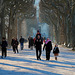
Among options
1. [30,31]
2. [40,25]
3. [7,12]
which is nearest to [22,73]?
[7,12]

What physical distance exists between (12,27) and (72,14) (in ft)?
40.3

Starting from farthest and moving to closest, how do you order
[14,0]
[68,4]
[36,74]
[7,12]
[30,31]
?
[30,31] < [7,12] < [14,0] < [68,4] < [36,74]

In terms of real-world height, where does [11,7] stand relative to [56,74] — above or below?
above

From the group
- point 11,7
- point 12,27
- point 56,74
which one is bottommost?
point 56,74

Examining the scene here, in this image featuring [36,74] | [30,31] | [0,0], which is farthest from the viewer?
[30,31]

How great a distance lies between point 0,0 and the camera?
24094 millimetres

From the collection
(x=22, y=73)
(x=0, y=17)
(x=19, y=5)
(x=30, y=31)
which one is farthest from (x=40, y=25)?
(x=22, y=73)

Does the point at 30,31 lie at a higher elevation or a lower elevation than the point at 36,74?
higher

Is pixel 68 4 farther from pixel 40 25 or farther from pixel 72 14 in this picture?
pixel 40 25

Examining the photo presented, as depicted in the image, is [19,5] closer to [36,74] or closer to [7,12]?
[7,12]

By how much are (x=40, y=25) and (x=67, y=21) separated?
74.3m

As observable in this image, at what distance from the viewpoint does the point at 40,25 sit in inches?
4154

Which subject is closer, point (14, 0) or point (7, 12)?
point (14, 0)

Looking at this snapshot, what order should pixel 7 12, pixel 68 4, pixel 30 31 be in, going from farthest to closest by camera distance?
pixel 30 31 < pixel 7 12 < pixel 68 4
